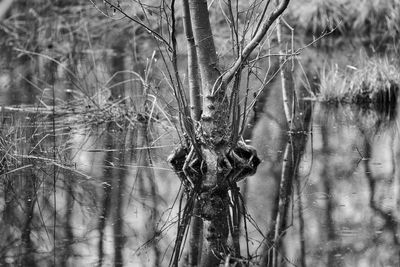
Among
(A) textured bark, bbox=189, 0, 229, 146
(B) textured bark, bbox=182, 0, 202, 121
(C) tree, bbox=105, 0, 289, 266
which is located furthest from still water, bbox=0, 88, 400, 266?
(B) textured bark, bbox=182, 0, 202, 121

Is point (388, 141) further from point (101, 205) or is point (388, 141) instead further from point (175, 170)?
point (101, 205)

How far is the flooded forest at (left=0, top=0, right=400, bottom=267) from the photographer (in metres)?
4.09

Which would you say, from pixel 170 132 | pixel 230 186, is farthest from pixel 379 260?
pixel 170 132

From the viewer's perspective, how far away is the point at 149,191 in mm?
5168

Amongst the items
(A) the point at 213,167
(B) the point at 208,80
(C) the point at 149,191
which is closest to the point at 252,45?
(B) the point at 208,80

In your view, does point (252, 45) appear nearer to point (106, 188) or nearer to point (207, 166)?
point (207, 166)

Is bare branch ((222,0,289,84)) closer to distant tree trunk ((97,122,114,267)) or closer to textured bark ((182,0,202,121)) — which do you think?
textured bark ((182,0,202,121))

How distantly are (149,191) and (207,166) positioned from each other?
0.50m

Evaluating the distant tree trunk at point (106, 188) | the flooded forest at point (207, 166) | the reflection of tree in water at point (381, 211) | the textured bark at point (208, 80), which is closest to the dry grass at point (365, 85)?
the flooded forest at point (207, 166)

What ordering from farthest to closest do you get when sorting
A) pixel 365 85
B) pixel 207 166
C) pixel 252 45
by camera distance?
pixel 365 85 < pixel 207 166 < pixel 252 45

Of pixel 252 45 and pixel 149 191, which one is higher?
pixel 252 45

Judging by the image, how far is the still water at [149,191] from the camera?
157 inches

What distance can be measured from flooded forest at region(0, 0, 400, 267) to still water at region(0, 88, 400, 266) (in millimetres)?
14

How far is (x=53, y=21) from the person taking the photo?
11.8 metres
